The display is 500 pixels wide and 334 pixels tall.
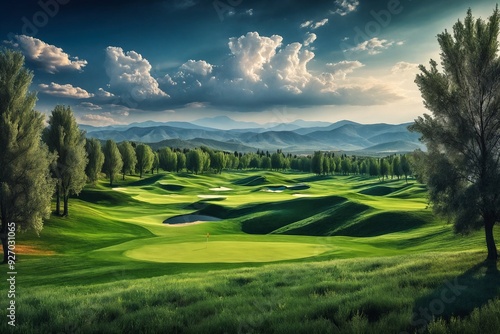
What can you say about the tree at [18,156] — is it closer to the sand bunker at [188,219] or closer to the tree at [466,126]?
the tree at [466,126]

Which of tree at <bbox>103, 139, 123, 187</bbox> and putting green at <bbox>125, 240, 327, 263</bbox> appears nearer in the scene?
putting green at <bbox>125, 240, 327, 263</bbox>

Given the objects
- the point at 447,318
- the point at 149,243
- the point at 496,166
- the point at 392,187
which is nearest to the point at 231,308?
the point at 447,318

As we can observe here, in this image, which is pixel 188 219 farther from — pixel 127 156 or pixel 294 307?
pixel 127 156

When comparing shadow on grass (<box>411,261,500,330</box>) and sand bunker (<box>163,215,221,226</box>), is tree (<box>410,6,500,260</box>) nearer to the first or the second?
shadow on grass (<box>411,261,500,330</box>)

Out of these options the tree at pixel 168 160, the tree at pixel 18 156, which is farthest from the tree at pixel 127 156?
the tree at pixel 18 156

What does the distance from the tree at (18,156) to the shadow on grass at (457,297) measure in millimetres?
27860

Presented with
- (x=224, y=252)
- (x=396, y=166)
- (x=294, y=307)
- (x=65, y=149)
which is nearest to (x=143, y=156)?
(x=65, y=149)

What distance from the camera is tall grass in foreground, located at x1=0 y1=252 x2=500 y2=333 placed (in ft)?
28.1

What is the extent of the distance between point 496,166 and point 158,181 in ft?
352

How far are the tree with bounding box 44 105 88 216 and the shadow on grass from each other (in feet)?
159

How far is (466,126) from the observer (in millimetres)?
15789

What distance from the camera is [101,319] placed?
10.1 meters

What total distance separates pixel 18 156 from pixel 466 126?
2967 centimetres

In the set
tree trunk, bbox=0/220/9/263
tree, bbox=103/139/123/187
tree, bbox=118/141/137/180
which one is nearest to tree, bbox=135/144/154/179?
tree, bbox=118/141/137/180
